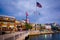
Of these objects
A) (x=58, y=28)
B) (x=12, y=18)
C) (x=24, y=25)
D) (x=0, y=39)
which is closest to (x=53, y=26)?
(x=58, y=28)

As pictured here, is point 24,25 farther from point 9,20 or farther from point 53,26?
point 53,26

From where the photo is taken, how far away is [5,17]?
27.6m

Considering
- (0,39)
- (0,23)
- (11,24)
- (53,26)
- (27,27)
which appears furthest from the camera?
(53,26)

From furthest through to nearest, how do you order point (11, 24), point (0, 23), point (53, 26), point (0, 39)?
point (53, 26)
point (11, 24)
point (0, 23)
point (0, 39)

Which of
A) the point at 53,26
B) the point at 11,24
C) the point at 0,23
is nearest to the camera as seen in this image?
the point at 0,23

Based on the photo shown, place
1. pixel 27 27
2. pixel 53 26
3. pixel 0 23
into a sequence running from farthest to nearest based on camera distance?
pixel 53 26
pixel 27 27
pixel 0 23

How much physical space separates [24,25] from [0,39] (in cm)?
3450

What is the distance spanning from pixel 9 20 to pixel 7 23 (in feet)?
3.07

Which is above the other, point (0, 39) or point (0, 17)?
point (0, 17)

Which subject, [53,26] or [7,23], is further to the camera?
[53,26]

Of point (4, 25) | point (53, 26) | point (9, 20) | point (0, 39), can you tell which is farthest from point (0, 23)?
point (53, 26)

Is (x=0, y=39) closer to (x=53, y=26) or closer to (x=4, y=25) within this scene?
(x=4, y=25)

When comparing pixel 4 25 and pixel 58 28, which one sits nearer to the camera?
pixel 4 25

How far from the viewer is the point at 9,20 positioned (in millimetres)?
28672
